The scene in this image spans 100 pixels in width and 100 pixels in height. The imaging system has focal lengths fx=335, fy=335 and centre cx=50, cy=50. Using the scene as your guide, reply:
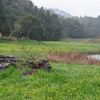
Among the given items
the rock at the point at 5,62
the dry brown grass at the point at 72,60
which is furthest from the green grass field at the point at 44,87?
the dry brown grass at the point at 72,60

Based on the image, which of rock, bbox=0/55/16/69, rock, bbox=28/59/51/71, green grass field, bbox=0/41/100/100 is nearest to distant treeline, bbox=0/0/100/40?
rock, bbox=0/55/16/69

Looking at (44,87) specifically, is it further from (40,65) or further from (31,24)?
(31,24)

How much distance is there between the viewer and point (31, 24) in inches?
3334

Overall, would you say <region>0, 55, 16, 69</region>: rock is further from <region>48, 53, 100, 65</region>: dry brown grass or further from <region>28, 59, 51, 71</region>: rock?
<region>48, 53, 100, 65</region>: dry brown grass

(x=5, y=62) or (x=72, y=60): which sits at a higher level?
(x=5, y=62)

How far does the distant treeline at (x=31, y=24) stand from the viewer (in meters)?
83.1

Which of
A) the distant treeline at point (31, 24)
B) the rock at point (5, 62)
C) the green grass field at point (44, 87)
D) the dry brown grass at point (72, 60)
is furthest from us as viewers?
the distant treeline at point (31, 24)

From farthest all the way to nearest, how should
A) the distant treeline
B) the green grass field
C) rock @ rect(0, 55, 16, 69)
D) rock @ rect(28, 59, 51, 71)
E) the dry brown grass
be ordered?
1. the distant treeline
2. the dry brown grass
3. rock @ rect(28, 59, 51, 71)
4. rock @ rect(0, 55, 16, 69)
5. the green grass field

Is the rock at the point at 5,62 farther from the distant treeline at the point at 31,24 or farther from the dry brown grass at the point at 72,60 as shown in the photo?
the distant treeline at the point at 31,24

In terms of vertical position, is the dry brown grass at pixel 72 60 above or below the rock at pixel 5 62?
below

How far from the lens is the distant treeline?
8308 cm

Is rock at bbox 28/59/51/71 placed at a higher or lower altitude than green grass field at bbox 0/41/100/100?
higher

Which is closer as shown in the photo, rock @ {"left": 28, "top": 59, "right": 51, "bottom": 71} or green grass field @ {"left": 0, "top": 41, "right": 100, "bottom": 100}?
green grass field @ {"left": 0, "top": 41, "right": 100, "bottom": 100}

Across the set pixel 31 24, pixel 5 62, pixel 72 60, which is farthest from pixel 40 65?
pixel 31 24
